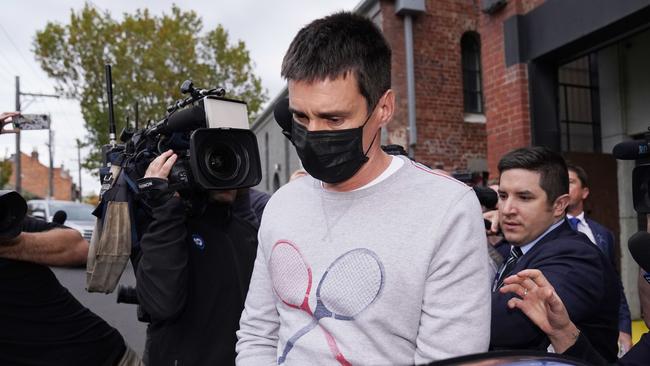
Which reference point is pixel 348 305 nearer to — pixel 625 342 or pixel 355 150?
pixel 355 150

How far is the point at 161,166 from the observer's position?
2.25 meters

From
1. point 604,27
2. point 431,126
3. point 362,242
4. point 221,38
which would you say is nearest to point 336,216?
point 362,242

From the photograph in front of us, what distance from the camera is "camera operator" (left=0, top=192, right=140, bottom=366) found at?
2.14 meters

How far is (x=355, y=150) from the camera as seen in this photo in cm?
149

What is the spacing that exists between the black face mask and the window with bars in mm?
6497

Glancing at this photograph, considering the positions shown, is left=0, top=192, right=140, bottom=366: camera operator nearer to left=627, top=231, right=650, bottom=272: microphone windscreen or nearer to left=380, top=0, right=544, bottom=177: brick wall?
left=627, top=231, right=650, bottom=272: microphone windscreen

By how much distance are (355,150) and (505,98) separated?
469 cm

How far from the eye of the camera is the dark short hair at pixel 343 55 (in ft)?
4.76

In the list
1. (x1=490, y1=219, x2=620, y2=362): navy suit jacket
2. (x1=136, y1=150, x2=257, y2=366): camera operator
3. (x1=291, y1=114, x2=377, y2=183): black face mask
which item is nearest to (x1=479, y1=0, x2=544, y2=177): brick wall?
(x1=490, y1=219, x2=620, y2=362): navy suit jacket

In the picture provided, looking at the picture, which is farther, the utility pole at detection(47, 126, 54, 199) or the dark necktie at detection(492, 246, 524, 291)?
A: the utility pole at detection(47, 126, 54, 199)

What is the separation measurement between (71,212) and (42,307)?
11808mm

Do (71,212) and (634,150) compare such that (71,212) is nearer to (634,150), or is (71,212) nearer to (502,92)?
(502,92)

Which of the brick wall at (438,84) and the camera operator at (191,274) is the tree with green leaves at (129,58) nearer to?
the brick wall at (438,84)

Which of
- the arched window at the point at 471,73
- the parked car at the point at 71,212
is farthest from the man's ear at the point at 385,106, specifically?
the parked car at the point at 71,212
